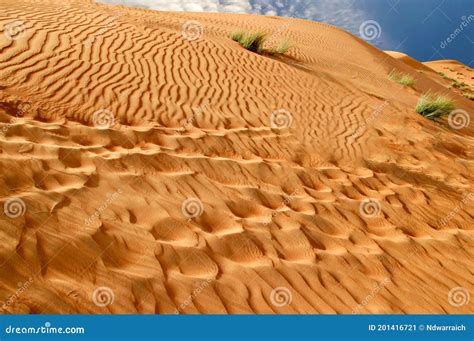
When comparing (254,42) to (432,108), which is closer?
(432,108)

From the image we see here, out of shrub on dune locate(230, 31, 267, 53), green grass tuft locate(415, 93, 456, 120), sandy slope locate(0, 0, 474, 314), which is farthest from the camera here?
shrub on dune locate(230, 31, 267, 53)

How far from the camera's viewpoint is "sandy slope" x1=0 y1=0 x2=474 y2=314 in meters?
3.49

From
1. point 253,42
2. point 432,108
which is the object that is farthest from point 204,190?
point 253,42

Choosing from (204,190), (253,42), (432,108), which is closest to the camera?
(204,190)

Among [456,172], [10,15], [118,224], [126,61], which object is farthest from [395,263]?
[10,15]

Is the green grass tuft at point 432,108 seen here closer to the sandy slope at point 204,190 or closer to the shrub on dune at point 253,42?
the sandy slope at point 204,190

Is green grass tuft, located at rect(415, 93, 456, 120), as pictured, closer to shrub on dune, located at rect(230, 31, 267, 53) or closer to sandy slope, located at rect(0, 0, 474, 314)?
sandy slope, located at rect(0, 0, 474, 314)

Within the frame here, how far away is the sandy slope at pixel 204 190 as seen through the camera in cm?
349


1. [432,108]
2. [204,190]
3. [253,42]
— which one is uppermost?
[432,108]

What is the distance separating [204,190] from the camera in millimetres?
4883

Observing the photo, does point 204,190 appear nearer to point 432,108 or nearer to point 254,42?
point 432,108

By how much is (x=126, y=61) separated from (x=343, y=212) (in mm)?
5162

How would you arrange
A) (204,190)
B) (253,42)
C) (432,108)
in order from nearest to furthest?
(204,190) → (432,108) → (253,42)

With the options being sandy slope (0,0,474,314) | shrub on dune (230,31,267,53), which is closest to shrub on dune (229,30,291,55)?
shrub on dune (230,31,267,53)
